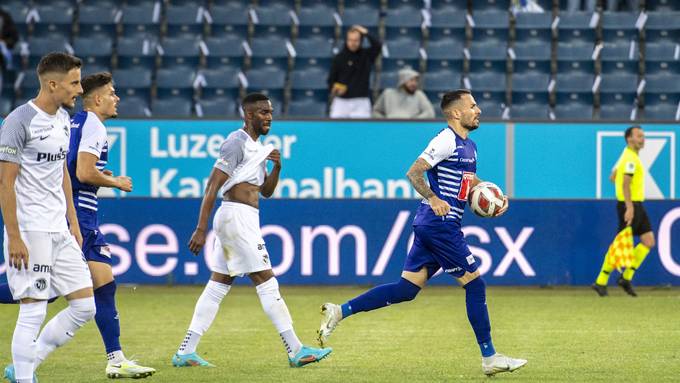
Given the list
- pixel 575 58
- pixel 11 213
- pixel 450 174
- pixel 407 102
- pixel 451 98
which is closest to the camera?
pixel 11 213

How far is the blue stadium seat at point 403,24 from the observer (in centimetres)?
2044

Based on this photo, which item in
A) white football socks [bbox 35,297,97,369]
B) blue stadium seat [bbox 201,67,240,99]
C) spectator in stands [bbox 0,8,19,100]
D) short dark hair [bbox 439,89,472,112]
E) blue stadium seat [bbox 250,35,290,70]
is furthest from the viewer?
blue stadium seat [bbox 250,35,290,70]

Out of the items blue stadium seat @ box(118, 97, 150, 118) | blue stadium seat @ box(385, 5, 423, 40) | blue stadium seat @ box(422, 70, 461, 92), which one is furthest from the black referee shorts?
blue stadium seat @ box(118, 97, 150, 118)

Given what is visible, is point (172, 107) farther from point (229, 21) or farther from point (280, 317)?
point (280, 317)

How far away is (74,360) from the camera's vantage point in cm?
954

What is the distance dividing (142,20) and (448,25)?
4.93 metres

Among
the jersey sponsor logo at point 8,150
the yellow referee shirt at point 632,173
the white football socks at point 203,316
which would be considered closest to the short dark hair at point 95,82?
the jersey sponsor logo at point 8,150

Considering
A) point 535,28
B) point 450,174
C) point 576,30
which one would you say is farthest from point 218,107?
point 450,174

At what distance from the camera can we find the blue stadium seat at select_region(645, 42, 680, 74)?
1991 centimetres

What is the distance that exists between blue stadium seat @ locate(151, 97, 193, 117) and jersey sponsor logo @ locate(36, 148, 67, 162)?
460 inches

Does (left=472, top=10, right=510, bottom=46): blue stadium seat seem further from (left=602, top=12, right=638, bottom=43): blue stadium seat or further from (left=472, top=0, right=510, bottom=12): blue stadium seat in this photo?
(left=602, top=12, right=638, bottom=43): blue stadium seat

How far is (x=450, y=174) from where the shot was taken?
8945 millimetres

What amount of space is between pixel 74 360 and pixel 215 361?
1042mm

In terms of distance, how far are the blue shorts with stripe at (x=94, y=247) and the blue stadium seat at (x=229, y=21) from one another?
12.4m
